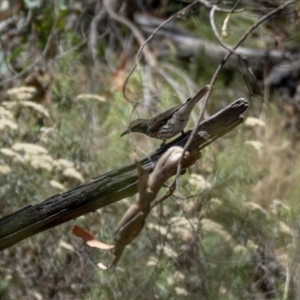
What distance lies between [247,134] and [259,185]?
0.30 m

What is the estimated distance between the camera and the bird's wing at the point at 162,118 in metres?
2.45

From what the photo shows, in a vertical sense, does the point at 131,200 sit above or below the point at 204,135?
above

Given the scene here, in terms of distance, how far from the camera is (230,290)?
10.6ft

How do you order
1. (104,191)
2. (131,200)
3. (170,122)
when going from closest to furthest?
(104,191), (170,122), (131,200)

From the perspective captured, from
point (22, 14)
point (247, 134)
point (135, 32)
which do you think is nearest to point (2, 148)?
point (247, 134)

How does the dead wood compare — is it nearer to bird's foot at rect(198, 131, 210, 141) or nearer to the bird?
bird's foot at rect(198, 131, 210, 141)

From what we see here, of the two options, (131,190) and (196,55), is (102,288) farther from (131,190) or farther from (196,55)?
(196,55)

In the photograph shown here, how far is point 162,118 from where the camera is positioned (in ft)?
8.22

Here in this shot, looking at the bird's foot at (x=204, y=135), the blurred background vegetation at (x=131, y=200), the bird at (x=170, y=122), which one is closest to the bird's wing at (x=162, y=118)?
the bird at (x=170, y=122)

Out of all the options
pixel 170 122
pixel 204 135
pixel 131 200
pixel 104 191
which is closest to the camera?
pixel 204 135

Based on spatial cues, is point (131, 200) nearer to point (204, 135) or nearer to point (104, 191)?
point (104, 191)

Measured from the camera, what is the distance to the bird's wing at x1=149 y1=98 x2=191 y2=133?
245cm

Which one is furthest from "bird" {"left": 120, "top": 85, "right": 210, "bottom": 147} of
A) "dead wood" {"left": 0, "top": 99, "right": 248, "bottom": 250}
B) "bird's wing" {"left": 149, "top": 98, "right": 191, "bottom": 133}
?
"dead wood" {"left": 0, "top": 99, "right": 248, "bottom": 250}

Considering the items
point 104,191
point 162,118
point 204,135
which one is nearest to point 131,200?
point 162,118
